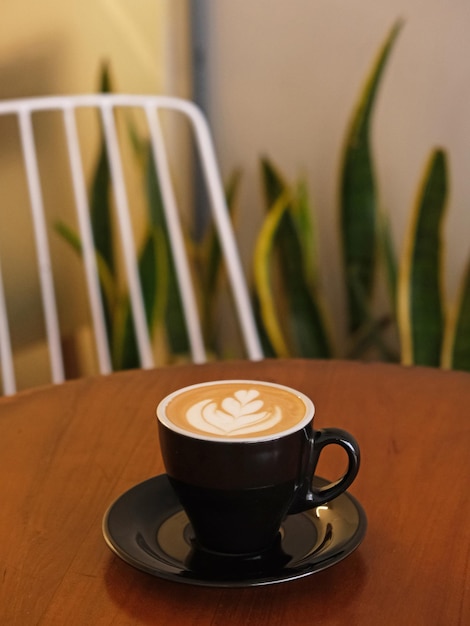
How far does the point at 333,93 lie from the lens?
5.66ft

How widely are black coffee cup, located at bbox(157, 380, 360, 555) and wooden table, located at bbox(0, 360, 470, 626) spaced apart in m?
0.04

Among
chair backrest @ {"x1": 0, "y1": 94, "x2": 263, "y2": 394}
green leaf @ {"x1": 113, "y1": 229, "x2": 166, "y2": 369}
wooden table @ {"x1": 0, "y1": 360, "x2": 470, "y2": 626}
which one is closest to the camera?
wooden table @ {"x1": 0, "y1": 360, "x2": 470, "y2": 626}

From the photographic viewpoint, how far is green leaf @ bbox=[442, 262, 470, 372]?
1379mm

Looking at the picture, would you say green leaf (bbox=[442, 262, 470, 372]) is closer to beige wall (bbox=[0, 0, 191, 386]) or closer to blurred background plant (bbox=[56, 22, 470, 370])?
blurred background plant (bbox=[56, 22, 470, 370])

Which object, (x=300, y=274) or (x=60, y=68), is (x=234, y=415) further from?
(x=60, y=68)

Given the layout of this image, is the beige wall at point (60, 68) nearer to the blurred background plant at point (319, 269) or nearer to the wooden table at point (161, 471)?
the blurred background plant at point (319, 269)

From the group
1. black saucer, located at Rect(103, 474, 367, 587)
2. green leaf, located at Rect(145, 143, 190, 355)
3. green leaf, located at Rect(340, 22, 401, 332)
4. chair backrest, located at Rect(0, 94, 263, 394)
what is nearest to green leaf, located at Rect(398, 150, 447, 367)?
green leaf, located at Rect(340, 22, 401, 332)

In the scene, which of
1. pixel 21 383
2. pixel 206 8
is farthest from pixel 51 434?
pixel 206 8

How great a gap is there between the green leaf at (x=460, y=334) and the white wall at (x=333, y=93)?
26 cm

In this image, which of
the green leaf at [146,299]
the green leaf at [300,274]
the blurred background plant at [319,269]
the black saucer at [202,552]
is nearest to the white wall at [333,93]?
the blurred background plant at [319,269]

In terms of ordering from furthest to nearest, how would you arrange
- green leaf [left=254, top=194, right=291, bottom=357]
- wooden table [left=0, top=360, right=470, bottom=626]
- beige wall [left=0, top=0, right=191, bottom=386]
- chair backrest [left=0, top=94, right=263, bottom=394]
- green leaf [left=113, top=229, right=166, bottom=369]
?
beige wall [left=0, top=0, right=191, bottom=386], green leaf [left=254, top=194, right=291, bottom=357], green leaf [left=113, top=229, right=166, bottom=369], chair backrest [left=0, top=94, right=263, bottom=394], wooden table [left=0, top=360, right=470, bottom=626]

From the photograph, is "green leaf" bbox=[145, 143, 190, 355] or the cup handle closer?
the cup handle

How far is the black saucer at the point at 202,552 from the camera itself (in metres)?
0.49

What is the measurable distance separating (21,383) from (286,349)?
500 mm
